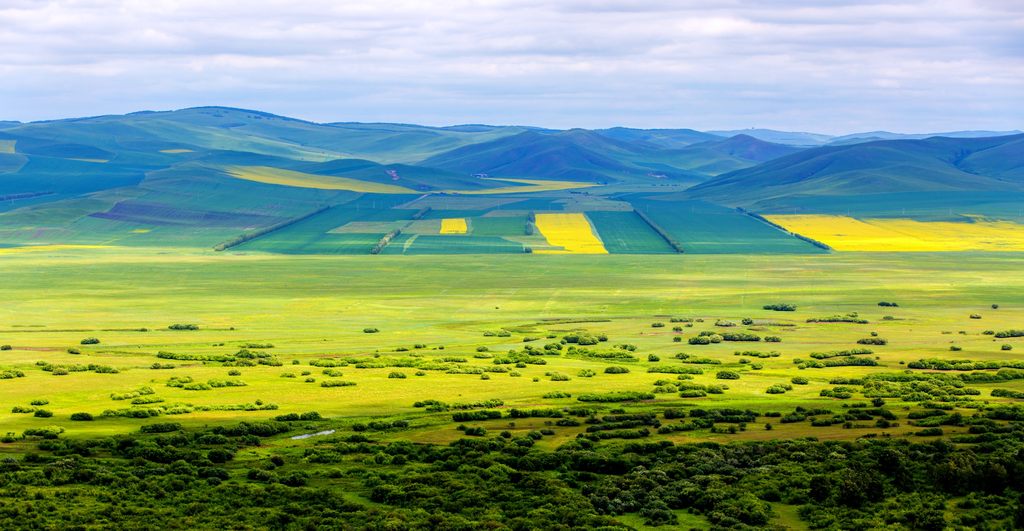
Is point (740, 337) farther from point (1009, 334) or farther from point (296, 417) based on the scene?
point (296, 417)

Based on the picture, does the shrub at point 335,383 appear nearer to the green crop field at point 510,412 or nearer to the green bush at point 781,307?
the green crop field at point 510,412

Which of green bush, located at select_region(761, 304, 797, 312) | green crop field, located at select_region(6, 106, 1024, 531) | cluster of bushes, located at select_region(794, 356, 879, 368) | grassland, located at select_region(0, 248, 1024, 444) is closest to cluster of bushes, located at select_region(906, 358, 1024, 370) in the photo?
green crop field, located at select_region(6, 106, 1024, 531)

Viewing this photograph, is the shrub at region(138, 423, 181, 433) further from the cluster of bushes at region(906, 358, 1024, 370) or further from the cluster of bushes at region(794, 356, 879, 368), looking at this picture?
the cluster of bushes at region(906, 358, 1024, 370)

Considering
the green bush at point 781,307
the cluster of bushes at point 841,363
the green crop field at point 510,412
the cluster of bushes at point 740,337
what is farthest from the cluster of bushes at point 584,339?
the green bush at point 781,307

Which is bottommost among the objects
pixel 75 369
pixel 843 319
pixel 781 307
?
pixel 75 369

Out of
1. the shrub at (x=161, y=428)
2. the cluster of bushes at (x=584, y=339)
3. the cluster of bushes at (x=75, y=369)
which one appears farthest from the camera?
the cluster of bushes at (x=584, y=339)

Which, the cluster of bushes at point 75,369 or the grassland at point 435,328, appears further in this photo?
the cluster of bushes at point 75,369

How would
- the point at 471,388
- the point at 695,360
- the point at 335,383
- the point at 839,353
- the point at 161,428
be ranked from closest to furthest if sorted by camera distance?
the point at 161,428 < the point at 471,388 < the point at 335,383 < the point at 695,360 < the point at 839,353

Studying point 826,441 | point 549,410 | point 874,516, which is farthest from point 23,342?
point 874,516

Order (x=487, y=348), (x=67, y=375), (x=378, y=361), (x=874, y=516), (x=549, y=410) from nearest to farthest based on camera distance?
(x=874, y=516), (x=549, y=410), (x=67, y=375), (x=378, y=361), (x=487, y=348)

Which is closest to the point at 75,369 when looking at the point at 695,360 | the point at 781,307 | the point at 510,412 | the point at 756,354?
the point at 510,412

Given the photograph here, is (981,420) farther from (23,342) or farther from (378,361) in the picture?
(23,342)
